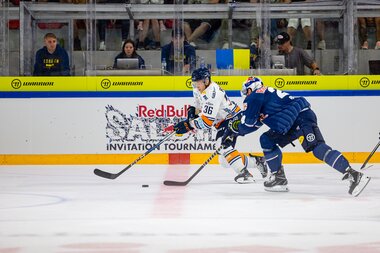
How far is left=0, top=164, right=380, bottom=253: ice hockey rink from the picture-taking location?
11.7 feet

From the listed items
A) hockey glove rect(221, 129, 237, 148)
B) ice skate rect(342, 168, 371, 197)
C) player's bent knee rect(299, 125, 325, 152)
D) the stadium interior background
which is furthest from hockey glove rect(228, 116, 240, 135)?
the stadium interior background

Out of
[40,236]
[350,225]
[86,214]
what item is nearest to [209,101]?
[86,214]

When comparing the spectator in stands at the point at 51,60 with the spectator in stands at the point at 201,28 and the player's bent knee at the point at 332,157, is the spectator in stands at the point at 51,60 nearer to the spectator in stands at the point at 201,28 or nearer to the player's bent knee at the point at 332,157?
the spectator in stands at the point at 201,28

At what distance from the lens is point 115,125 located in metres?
9.13

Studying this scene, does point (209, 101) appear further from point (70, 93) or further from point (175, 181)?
point (70, 93)

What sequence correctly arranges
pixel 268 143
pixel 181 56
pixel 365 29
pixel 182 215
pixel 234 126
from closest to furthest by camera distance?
pixel 182 215 < pixel 268 143 < pixel 234 126 < pixel 181 56 < pixel 365 29

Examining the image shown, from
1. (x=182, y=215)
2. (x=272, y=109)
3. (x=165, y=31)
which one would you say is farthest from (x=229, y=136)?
(x=165, y=31)

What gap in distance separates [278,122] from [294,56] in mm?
3635

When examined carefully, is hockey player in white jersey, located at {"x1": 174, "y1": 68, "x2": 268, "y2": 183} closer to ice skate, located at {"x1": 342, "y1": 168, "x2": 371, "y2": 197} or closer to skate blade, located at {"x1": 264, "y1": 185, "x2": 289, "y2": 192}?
skate blade, located at {"x1": 264, "y1": 185, "x2": 289, "y2": 192}

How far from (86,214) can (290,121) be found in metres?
1.92

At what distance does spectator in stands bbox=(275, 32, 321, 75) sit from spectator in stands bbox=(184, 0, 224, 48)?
758 mm

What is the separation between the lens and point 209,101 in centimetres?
680

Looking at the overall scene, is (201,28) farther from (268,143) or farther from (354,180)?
(354,180)

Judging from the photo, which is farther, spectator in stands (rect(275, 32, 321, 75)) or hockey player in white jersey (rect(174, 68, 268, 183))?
spectator in stands (rect(275, 32, 321, 75))
